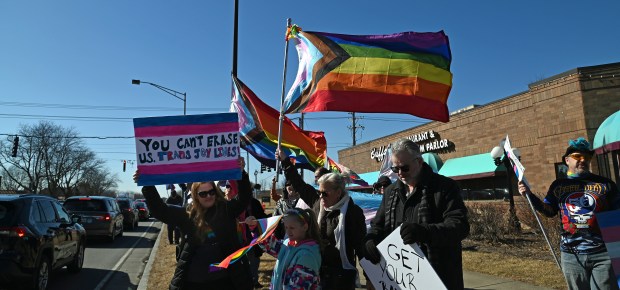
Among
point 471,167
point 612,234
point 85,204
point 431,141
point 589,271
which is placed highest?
point 431,141

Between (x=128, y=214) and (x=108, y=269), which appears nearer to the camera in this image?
(x=108, y=269)

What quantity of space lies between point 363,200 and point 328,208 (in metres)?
3.53

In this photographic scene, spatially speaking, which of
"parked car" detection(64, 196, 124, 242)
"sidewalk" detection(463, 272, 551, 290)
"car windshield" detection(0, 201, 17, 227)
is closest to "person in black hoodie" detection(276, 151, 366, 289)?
"sidewalk" detection(463, 272, 551, 290)

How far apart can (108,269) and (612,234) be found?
31.3 ft

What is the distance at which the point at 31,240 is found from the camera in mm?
6211

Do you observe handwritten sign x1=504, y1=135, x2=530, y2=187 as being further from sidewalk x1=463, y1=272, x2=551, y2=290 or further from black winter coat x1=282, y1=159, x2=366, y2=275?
sidewalk x1=463, y1=272, x2=551, y2=290

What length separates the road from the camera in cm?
794

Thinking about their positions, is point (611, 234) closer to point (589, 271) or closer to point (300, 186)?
point (589, 271)

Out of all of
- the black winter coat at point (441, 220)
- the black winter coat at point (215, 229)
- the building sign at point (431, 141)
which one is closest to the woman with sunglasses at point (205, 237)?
the black winter coat at point (215, 229)

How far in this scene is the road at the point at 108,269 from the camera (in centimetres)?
794

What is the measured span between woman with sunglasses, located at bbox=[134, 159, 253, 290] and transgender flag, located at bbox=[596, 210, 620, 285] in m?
2.72

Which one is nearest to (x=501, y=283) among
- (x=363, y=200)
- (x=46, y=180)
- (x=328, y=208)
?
(x=363, y=200)

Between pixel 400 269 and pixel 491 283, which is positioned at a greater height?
pixel 400 269

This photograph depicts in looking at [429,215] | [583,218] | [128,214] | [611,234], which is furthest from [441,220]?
[128,214]
